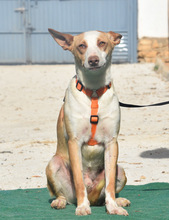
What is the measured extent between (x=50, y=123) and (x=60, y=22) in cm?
732

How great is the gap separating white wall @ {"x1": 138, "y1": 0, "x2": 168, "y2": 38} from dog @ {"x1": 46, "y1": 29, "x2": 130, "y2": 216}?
13.3m

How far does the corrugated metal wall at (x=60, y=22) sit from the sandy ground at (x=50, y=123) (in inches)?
23.5

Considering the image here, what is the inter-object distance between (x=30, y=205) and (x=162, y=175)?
8.21 ft

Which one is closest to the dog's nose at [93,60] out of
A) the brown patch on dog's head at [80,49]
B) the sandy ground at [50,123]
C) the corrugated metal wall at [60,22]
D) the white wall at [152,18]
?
the brown patch on dog's head at [80,49]

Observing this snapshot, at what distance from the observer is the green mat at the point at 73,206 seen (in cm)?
463

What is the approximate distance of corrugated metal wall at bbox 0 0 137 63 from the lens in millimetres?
18297

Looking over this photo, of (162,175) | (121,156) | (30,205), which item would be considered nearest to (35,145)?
(121,156)

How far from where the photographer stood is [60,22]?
1836cm

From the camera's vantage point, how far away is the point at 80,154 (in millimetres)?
4816

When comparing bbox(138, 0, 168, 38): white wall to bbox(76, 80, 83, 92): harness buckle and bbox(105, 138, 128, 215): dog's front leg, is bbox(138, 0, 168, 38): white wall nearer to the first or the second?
bbox(76, 80, 83, 92): harness buckle

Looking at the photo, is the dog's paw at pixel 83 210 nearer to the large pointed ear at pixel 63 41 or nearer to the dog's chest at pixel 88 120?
the dog's chest at pixel 88 120

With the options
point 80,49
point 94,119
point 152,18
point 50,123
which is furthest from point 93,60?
point 152,18

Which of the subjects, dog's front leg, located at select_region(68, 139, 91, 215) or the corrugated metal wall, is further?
the corrugated metal wall

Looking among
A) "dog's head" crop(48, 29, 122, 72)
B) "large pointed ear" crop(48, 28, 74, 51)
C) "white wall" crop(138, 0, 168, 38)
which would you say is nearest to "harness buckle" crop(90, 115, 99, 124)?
"dog's head" crop(48, 29, 122, 72)
